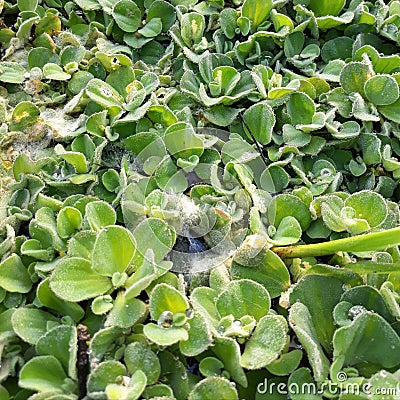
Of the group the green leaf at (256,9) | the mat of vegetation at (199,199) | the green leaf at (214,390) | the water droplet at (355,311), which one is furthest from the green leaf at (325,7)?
the green leaf at (214,390)

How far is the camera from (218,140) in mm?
1335

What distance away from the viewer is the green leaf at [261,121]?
1.33 meters

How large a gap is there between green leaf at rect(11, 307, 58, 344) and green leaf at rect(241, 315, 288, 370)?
38 cm

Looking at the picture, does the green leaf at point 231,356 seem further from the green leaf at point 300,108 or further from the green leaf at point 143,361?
the green leaf at point 300,108

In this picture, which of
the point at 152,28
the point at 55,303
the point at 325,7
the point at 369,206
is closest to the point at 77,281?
the point at 55,303

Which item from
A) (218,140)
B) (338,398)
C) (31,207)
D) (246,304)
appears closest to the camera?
(338,398)

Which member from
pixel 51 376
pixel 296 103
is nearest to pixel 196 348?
pixel 51 376

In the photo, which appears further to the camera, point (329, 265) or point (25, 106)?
point (25, 106)

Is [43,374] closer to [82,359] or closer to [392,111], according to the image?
[82,359]

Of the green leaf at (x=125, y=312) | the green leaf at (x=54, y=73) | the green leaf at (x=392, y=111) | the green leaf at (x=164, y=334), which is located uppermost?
the green leaf at (x=392, y=111)

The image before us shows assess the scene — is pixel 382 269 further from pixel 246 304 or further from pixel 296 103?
pixel 296 103

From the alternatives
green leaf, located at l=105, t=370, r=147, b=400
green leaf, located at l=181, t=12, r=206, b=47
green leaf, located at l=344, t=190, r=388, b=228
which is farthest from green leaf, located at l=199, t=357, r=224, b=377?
green leaf, located at l=181, t=12, r=206, b=47

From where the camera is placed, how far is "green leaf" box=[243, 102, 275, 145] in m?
1.33

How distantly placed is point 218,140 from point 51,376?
27.4 inches
